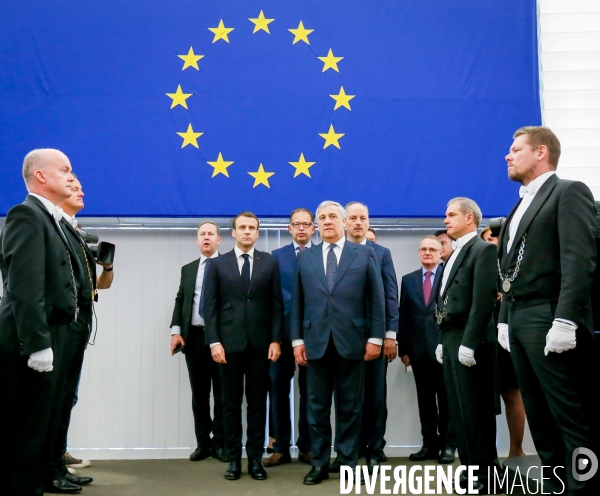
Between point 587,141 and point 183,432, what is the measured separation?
13.7ft

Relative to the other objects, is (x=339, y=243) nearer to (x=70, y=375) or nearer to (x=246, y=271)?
(x=246, y=271)

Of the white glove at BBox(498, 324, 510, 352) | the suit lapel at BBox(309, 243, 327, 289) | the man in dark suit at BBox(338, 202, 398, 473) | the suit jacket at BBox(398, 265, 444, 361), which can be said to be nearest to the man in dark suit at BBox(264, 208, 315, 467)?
the man in dark suit at BBox(338, 202, 398, 473)

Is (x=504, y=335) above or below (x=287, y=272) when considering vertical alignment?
below

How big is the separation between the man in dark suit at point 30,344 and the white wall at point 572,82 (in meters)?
4.34

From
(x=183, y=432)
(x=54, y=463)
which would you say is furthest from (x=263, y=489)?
(x=183, y=432)

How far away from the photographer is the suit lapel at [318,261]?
4.16 metres

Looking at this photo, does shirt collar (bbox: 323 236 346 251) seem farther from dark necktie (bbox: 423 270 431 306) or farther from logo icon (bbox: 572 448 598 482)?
logo icon (bbox: 572 448 598 482)

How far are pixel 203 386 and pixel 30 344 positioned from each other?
2.53m

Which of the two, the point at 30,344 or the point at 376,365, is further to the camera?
the point at 376,365

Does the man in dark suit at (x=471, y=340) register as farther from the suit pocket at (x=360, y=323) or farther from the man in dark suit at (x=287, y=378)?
the man in dark suit at (x=287, y=378)

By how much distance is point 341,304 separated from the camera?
4.09m

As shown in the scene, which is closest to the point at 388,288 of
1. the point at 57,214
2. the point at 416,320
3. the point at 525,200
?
the point at 416,320

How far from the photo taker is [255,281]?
169 inches

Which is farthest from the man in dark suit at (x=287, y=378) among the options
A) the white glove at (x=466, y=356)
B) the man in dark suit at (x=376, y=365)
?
the white glove at (x=466, y=356)
